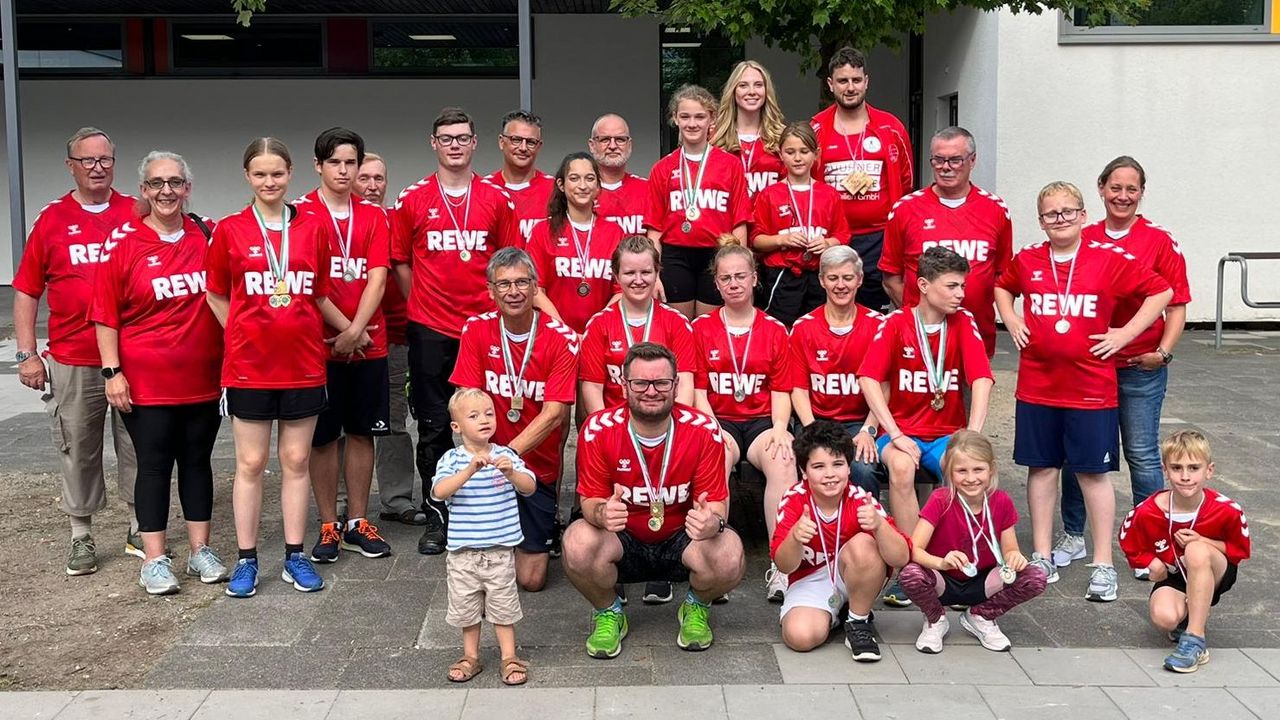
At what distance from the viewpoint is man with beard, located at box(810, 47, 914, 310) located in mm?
6355

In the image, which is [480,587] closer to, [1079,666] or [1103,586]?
[1079,666]

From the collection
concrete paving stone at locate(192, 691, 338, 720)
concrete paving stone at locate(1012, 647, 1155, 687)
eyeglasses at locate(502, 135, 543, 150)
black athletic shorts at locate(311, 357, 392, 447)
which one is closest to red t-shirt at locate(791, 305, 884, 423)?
concrete paving stone at locate(1012, 647, 1155, 687)

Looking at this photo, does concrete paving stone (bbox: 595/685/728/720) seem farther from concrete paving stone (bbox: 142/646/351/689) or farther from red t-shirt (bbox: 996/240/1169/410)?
red t-shirt (bbox: 996/240/1169/410)

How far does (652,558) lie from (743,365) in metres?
1.13

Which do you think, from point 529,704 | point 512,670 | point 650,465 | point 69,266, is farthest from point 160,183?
point 529,704

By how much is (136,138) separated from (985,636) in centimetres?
1616

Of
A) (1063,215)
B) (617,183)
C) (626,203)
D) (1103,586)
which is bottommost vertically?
(1103,586)

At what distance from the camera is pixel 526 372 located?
17.6 feet

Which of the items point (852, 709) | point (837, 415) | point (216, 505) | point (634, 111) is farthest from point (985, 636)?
point (634, 111)

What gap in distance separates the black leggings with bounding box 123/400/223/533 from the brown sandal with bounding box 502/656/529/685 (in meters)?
1.97

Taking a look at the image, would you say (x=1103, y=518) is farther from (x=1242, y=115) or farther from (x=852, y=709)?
(x=1242, y=115)

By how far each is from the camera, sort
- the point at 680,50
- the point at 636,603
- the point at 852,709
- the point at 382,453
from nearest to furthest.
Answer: the point at 852,709, the point at 636,603, the point at 382,453, the point at 680,50

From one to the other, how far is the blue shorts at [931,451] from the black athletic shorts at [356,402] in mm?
2414

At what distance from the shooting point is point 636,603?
5270 millimetres
